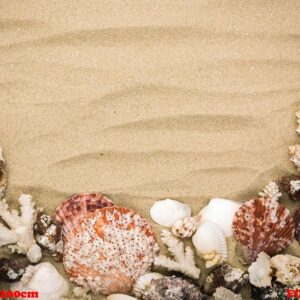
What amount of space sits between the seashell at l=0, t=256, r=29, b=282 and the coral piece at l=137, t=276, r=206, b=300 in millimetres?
589

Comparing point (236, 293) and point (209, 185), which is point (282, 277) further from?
point (209, 185)

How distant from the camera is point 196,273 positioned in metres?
2.56

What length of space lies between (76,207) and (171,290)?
0.62 m

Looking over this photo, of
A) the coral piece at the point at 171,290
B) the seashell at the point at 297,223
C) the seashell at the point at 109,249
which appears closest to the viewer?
the coral piece at the point at 171,290

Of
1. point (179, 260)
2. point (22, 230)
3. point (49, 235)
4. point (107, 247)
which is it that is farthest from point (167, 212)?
point (22, 230)

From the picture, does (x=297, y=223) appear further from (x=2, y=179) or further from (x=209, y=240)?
(x=2, y=179)

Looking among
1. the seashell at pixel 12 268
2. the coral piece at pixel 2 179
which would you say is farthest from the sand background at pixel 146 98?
the seashell at pixel 12 268

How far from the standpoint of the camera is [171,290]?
2.46 m

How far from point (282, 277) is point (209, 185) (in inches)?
22.4

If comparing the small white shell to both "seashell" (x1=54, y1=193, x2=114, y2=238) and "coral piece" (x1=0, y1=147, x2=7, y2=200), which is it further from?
"coral piece" (x1=0, y1=147, x2=7, y2=200)

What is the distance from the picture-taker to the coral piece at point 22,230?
8.32 feet

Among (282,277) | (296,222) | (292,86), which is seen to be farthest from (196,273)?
(292,86)

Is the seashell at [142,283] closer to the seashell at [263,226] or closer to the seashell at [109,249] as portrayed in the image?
the seashell at [109,249]

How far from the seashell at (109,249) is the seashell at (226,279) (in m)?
0.30
